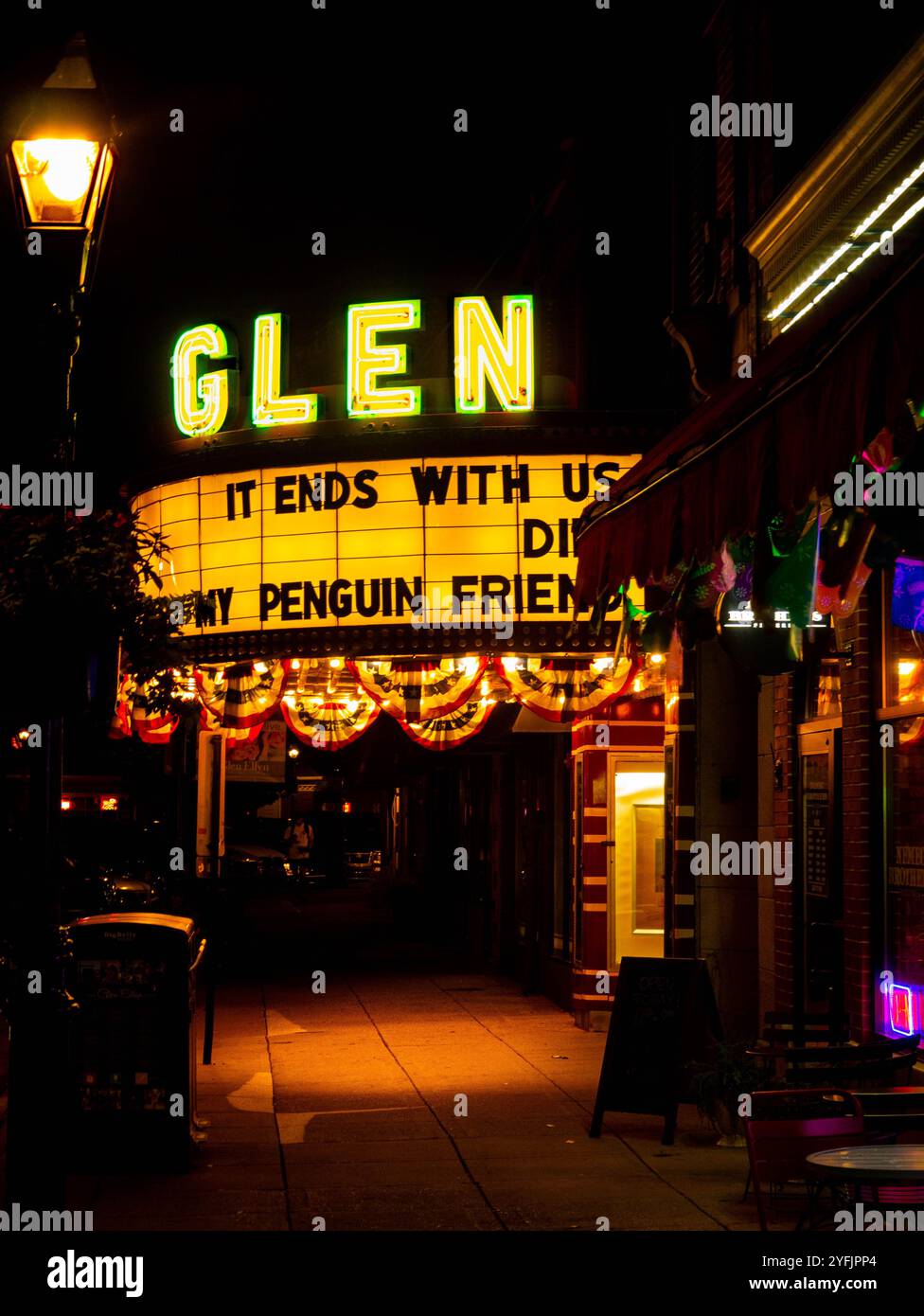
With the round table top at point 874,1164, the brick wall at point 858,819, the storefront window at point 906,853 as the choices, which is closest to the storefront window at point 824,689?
the brick wall at point 858,819

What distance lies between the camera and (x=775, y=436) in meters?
6.80

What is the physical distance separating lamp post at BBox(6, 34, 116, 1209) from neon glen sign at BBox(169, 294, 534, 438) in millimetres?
6287

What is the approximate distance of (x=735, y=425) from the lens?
23.7ft

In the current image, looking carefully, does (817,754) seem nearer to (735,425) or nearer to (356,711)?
(735,425)

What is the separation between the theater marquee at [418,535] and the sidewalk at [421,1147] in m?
3.98

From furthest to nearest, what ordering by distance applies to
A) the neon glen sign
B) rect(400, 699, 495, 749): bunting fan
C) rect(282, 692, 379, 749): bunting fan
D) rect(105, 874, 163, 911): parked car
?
rect(105, 874, 163, 911): parked car, rect(282, 692, 379, 749): bunting fan, rect(400, 699, 495, 749): bunting fan, the neon glen sign

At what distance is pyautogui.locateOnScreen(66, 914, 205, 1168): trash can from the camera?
386 inches

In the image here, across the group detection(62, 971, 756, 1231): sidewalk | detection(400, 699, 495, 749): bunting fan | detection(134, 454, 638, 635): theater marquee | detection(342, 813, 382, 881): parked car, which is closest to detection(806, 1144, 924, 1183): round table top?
detection(62, 971, 756, 1231): sidewalk

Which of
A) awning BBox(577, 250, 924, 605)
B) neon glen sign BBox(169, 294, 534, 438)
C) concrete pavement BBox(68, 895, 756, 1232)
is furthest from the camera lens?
neon glen sign BBox(169, 294, 534, 438)

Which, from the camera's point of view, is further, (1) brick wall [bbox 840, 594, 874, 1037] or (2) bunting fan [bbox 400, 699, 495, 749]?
(2) bunting fan [bbox 400, 699, 495, 749]

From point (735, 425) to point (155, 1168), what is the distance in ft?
18.9

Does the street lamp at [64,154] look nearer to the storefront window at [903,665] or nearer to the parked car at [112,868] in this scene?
the storefront window at [903,665]

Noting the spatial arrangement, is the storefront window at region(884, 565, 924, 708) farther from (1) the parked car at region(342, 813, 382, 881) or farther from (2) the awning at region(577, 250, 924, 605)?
(1) the parked car at region(342, 813, 382, 881)

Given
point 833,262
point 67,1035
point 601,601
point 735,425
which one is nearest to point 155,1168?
point 67,1035
